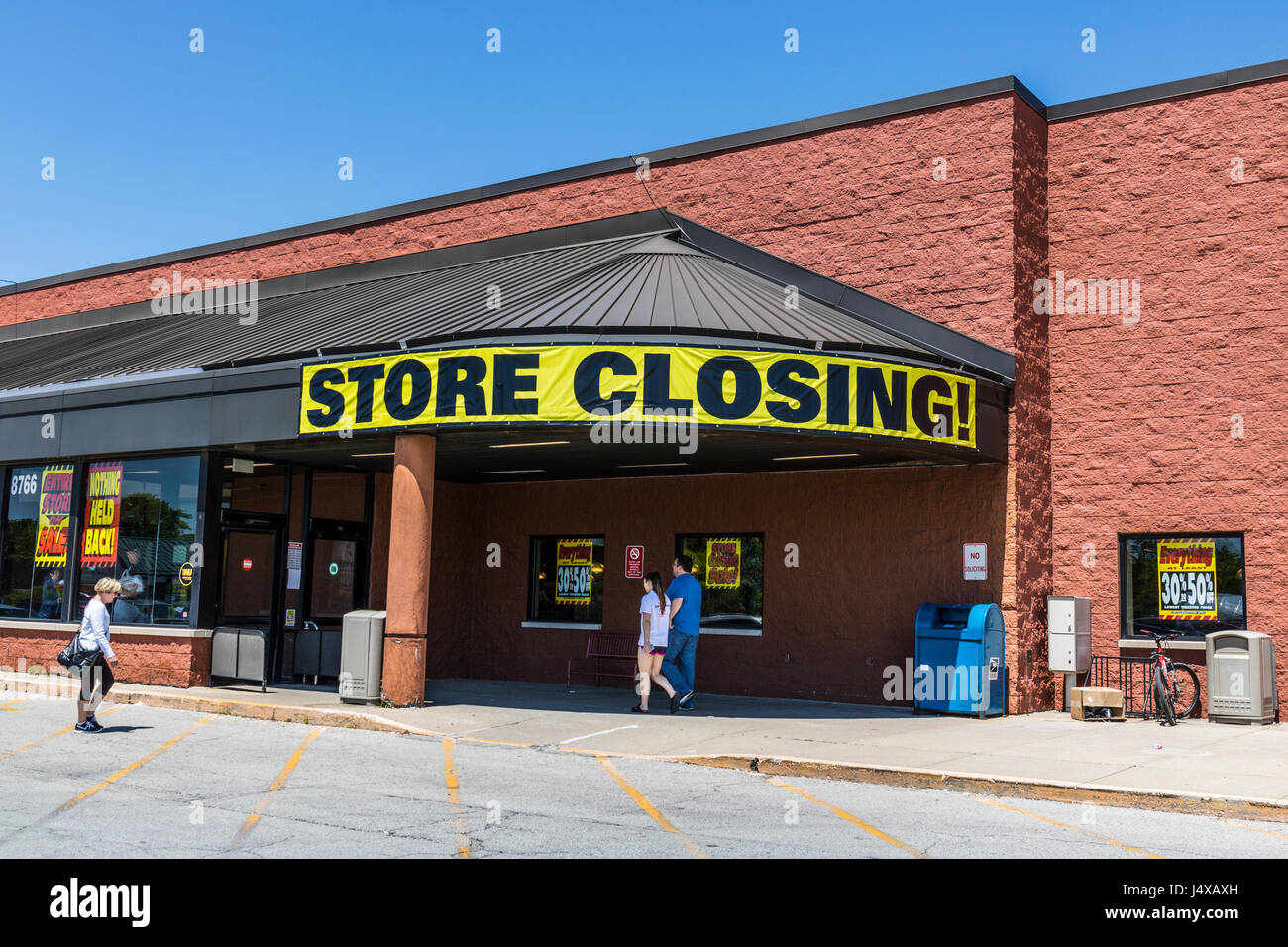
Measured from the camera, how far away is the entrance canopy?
13.5m

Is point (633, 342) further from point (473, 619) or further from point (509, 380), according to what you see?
point (473, 619)

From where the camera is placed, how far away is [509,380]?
13578mm

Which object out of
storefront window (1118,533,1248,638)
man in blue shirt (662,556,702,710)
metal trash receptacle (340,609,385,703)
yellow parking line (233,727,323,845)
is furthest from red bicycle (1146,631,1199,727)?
yellow parking line (233,727,323,845)

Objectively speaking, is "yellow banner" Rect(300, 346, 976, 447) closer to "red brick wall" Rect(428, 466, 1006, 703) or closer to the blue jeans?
Result: "red brick wall" Rect(428, 466, 1006, 703)

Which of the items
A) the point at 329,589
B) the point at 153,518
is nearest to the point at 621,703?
the point at 329,589

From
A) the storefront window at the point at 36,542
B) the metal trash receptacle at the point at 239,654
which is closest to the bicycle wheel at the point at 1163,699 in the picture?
the metal trash receptacle at the point at 239,654

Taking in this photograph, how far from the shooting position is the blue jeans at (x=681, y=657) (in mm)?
15578

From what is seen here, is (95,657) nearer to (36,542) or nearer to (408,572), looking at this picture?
(408,572)

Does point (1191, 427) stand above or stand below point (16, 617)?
above

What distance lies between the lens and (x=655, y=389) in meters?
13.3

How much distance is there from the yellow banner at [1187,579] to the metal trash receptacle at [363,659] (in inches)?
405
